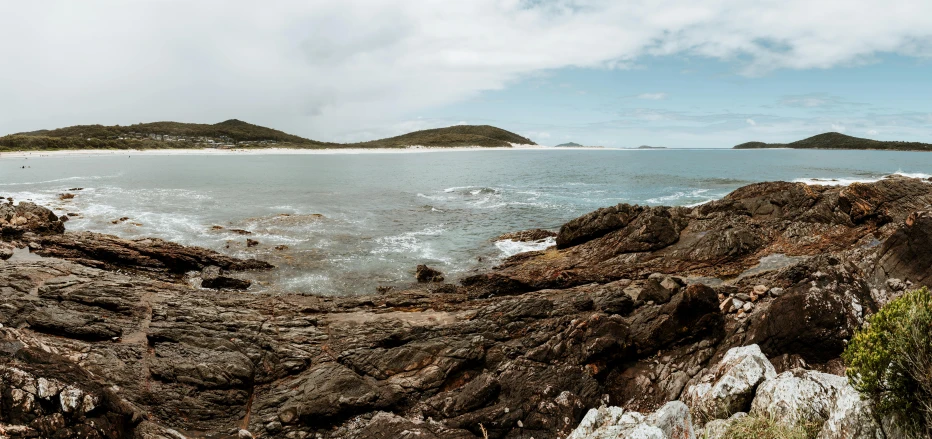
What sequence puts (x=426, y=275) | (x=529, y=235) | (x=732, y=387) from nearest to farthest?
(x=732, y=387)
(x=426, y=275)
(x=529, y=235)

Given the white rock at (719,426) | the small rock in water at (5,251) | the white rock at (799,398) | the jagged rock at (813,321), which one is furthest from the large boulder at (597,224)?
the small rock in water at (5,251)

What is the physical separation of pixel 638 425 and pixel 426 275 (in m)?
14.4

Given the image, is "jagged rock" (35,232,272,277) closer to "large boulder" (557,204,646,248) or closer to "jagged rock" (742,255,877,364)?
"large boulder" (557,204,646,248)

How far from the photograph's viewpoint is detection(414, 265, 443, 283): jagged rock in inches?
800

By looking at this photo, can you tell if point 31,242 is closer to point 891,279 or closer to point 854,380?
point 854,380

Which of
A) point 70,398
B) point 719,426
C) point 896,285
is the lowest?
point 719,426

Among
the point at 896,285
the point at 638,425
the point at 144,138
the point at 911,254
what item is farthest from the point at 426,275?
the point at 144,138

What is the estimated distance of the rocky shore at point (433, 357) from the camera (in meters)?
7.67

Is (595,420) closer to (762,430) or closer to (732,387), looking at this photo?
(732,387)

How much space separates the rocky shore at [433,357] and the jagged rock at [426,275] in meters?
3.73

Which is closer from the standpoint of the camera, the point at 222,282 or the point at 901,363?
the point at 901,363

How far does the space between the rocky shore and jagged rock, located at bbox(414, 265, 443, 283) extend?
3733 mm

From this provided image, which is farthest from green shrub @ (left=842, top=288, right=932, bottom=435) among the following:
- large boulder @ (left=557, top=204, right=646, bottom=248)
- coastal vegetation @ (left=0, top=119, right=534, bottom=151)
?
coastal vegetation @ (left=0, top=119, right=534, bottom=151)

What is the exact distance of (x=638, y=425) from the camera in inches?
272
